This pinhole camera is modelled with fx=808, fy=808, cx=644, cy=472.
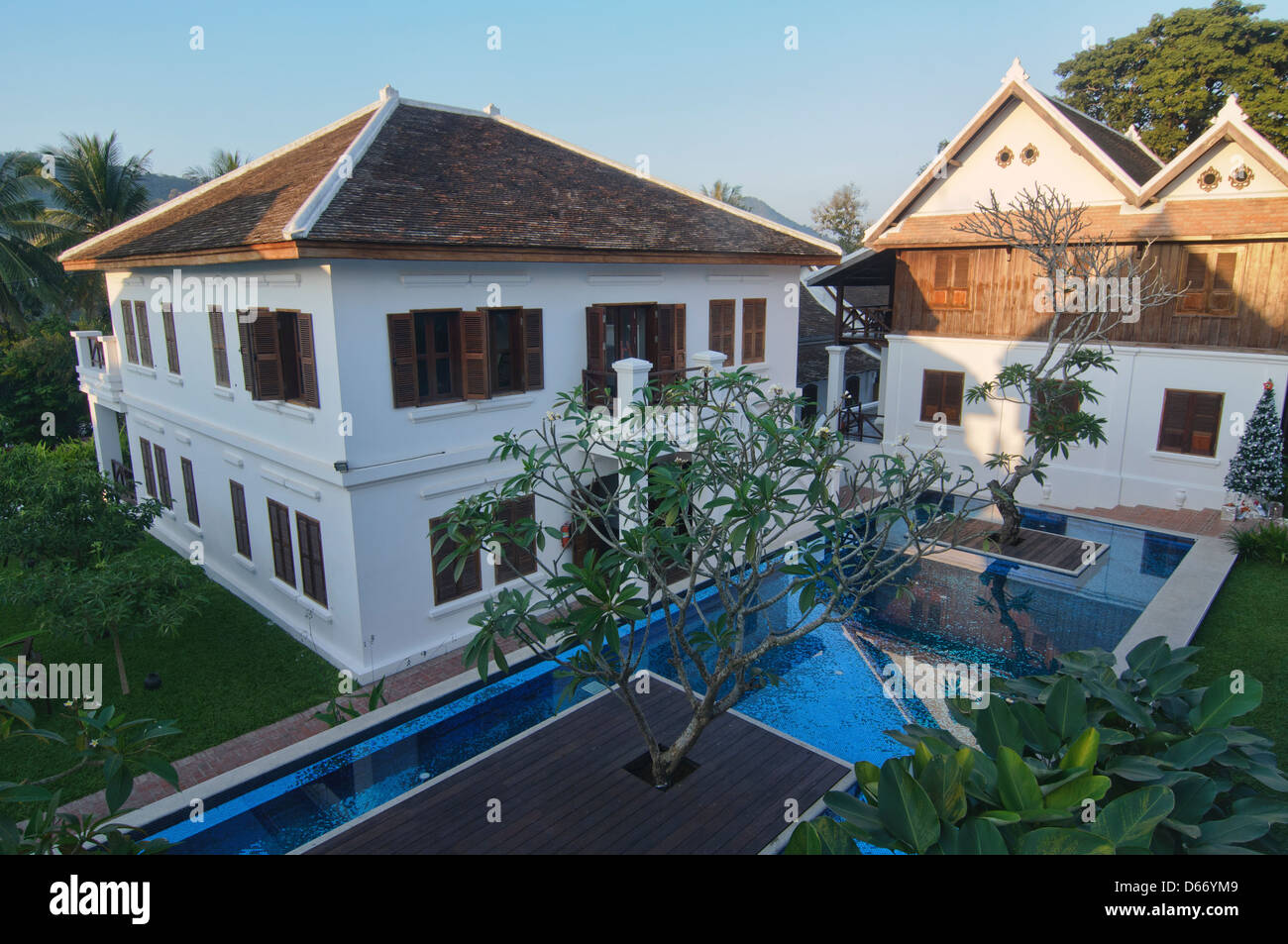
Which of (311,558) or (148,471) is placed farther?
(148,471)

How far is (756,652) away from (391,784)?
5188 mm

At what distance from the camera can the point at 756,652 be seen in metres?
8.20

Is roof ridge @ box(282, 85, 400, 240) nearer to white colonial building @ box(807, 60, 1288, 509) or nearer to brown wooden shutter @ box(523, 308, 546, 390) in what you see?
brown wooden shutter @ box(523, 308, 546, 390)

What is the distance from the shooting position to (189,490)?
1778cm

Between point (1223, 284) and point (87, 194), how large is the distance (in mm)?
38535

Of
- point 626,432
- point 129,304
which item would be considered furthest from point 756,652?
point 129,304

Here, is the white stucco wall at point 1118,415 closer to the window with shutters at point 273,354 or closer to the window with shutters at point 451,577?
the window with shutters at point 451,577

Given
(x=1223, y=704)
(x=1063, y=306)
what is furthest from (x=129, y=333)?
(x=1063, y=306)

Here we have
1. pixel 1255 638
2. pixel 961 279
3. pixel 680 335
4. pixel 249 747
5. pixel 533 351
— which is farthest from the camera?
pixel 961 279

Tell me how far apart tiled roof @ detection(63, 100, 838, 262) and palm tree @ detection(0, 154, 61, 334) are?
1340cm

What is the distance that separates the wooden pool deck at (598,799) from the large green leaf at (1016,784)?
5298 millimetres

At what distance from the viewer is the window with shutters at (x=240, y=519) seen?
15.3 m

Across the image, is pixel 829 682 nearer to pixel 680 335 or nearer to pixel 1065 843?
pixel 680 335
